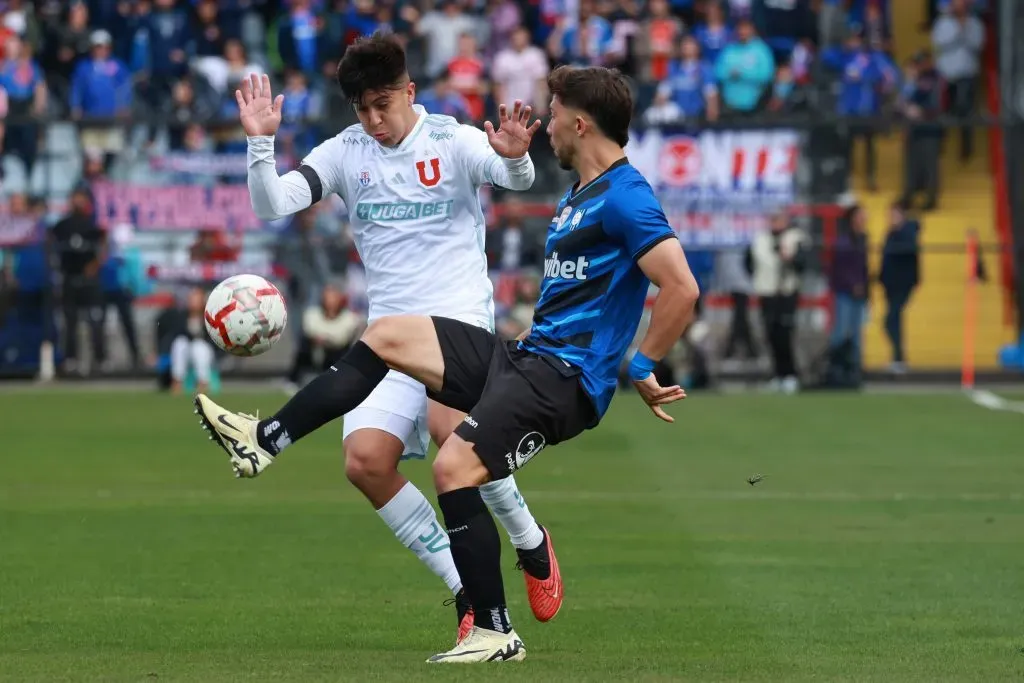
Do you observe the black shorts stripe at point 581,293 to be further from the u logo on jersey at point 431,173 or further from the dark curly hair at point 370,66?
the dark curly hair at point 370,66

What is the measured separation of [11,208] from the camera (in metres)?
24.5

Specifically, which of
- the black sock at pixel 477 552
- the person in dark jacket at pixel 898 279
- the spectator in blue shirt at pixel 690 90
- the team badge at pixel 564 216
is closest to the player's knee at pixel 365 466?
the black sock at pixel 477 552

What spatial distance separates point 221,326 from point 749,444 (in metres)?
9.56

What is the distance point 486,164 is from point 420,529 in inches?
59.9

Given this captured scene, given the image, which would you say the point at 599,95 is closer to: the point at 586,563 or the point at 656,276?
the point at 656,276

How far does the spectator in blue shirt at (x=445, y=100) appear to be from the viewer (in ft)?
78.5

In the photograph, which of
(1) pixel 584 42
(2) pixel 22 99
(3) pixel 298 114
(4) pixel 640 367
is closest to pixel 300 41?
(3) pixel 298 114

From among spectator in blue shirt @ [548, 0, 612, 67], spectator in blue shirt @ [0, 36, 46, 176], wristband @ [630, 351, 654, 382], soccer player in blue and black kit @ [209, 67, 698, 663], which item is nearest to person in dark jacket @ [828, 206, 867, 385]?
spectator in blue shirt @ [548, 0, 612, 67]

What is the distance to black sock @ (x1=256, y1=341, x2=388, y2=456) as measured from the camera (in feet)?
22.2

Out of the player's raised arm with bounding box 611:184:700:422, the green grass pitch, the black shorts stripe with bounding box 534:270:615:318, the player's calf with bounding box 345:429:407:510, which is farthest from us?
the player's calf with bounding box 345:429:407:510

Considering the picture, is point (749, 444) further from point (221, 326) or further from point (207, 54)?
point (207, 54)

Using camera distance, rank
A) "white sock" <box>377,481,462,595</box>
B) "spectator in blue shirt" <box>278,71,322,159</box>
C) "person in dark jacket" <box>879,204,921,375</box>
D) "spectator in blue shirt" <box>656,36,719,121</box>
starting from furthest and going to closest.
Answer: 1. "spectator in blue shirt" <box>656,36,719,121</box>
2. "spectator in blue shirt" <box>278,71,322,159</box>
3. "person in dark jacket" <box>879,204,921,375</box>
4. "white sock" <box>377,481,462,595</box>

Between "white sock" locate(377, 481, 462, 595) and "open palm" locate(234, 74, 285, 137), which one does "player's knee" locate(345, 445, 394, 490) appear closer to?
"white sock" locate(377, 481, 462, 595)

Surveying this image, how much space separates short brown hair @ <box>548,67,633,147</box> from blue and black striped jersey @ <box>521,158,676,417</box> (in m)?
0.15
